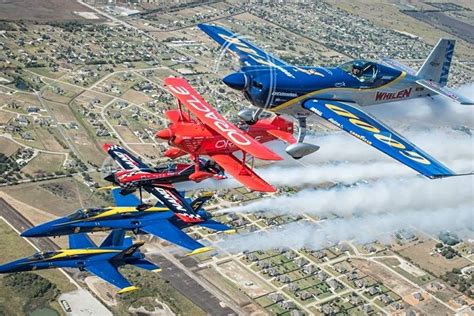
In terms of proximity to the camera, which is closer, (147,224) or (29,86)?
(147,224)

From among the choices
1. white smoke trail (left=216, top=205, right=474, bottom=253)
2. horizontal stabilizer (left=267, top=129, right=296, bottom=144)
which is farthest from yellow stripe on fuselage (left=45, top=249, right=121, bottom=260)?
white smoke trail (left=216, top=205, right=474, bottom=253)

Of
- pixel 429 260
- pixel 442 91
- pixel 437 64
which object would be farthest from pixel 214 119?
pixel 429 260

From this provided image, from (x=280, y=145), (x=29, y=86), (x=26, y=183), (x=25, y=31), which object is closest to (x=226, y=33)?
(x=280, y=145)

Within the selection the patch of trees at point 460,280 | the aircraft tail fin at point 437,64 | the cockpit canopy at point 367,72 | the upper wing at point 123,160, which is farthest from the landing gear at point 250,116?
the patch of trees at point 460,280

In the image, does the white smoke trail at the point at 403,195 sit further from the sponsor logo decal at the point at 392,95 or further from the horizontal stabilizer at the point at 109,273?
the horizontal stabilizer at the point at 109,273

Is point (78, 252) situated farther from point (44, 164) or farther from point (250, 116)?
point (44, 164)

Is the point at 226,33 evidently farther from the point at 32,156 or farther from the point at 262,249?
the point at 32,156
